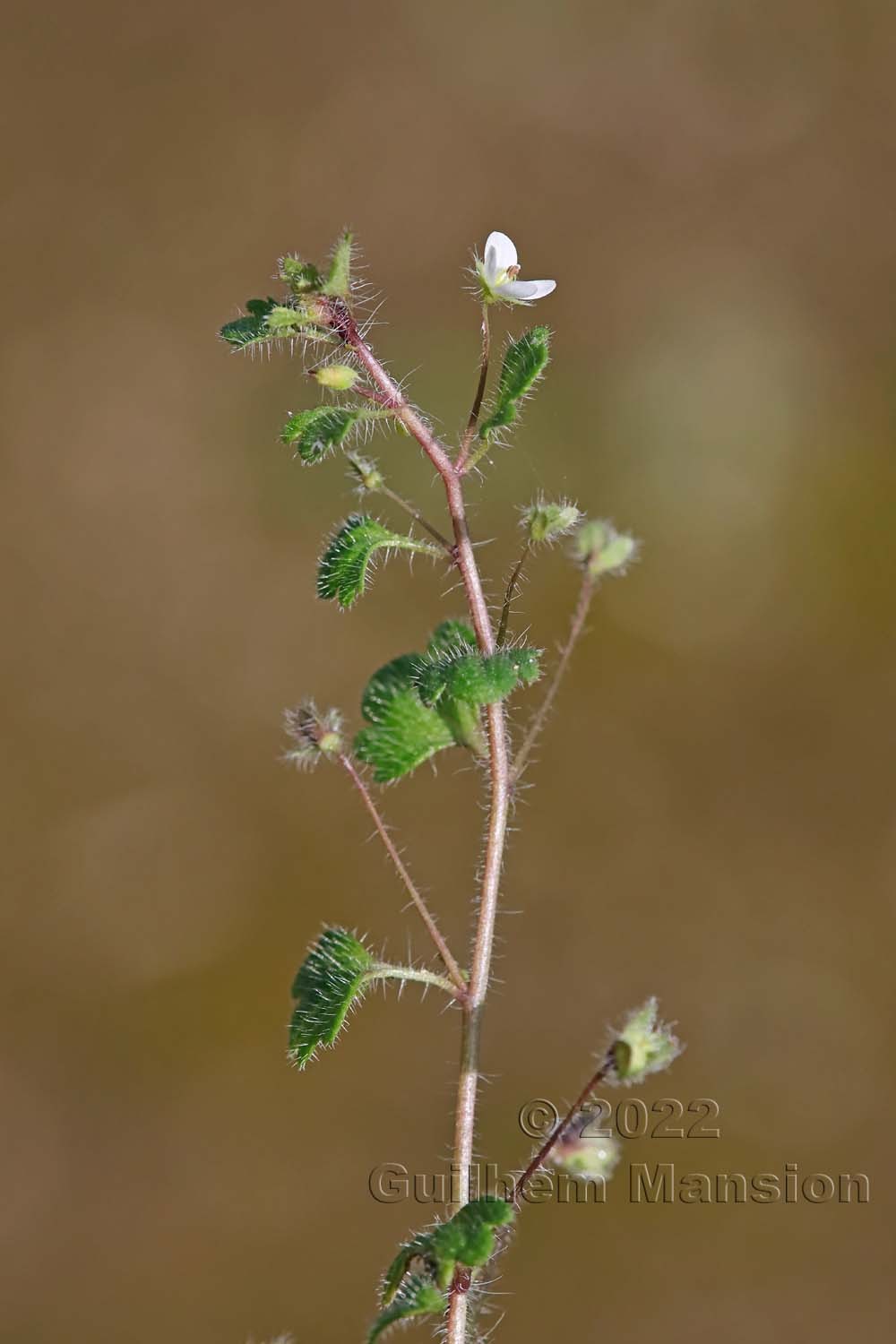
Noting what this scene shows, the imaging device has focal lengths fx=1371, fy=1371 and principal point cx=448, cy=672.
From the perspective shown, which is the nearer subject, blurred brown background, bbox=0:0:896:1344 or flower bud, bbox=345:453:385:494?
flower bud, bbox=345:453:385:494

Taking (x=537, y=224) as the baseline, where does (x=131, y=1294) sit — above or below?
below

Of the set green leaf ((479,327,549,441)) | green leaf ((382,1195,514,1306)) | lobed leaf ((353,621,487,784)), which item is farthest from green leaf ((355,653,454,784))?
green leaf ((382,1195,514,1306))

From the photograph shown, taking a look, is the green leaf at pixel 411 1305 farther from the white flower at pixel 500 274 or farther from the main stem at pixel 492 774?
the white flower at pixel 500 274

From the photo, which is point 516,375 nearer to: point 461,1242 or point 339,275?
point 339,275

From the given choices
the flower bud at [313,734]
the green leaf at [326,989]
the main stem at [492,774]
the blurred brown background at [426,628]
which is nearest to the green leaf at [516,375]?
the main stem at [492,774]

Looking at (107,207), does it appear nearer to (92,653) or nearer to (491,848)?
(92,653)

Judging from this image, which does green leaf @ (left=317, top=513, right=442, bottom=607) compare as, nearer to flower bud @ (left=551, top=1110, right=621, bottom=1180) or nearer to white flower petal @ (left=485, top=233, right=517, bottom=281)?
white flower petal @ (left=485, top=233, right=517, bottom=281)

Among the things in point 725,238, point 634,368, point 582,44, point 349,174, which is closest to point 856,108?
point 725,238
